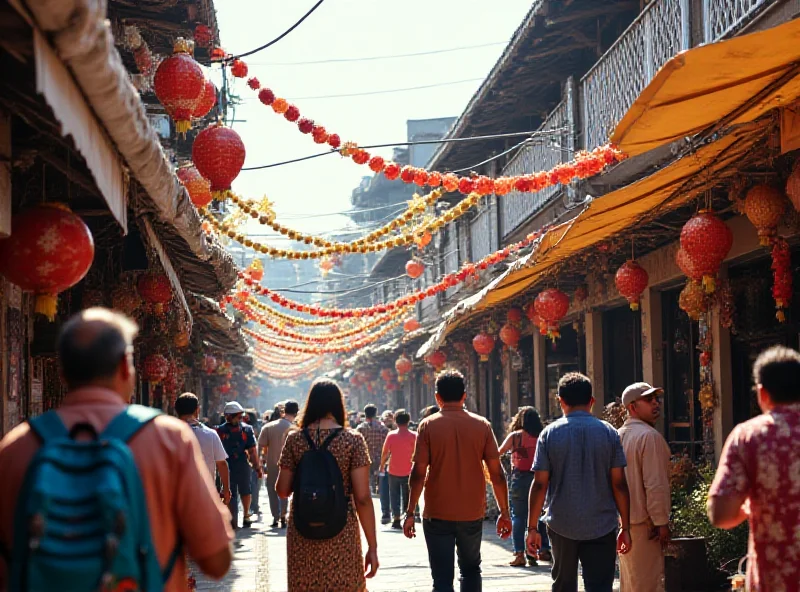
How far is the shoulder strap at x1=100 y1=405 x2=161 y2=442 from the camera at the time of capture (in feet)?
11.6

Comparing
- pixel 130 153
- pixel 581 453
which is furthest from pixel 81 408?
pixel 581 453

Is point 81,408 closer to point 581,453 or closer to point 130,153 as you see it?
point 130,153

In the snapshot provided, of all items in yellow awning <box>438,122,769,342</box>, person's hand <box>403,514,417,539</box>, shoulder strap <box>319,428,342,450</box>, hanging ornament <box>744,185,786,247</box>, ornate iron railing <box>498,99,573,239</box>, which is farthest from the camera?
ornate iron railing <box>498,99,573,239</box>

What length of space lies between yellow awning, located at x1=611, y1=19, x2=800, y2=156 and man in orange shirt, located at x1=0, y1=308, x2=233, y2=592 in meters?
3.48

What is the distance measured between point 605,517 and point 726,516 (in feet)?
8.43

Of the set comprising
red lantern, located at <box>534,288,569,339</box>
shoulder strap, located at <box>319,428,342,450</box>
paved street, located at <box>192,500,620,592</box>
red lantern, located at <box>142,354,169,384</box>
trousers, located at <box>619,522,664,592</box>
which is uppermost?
red lantern, located at <box>534,288,569,339</box>

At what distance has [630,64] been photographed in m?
12.0

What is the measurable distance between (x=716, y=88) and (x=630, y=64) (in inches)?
222

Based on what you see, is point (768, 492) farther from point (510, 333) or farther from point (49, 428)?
point (510, 333)

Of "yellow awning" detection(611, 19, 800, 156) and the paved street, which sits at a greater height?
"yellow awning" detection(611, 19, 800, 156)

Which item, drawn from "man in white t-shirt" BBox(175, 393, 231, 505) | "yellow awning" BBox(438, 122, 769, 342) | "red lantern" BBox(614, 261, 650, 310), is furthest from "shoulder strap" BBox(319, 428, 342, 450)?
"red lantern" BBox(614, 261, 650, 310)

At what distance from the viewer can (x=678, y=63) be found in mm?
5852

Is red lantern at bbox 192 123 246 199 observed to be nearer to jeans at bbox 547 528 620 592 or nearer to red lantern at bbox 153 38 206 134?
red lantern at bbox 153 38 206 134

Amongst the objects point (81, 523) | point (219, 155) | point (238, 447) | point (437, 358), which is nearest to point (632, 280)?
point (219, 155)
